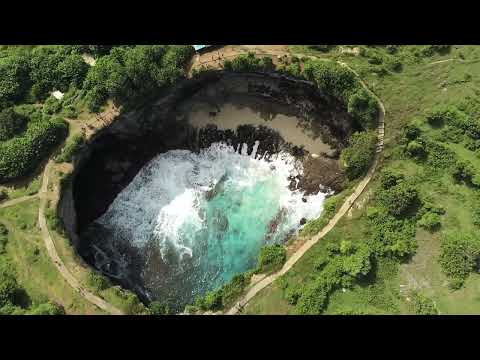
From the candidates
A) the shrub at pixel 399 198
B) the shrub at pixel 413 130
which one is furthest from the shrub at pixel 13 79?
the shrub at pixel 413 130

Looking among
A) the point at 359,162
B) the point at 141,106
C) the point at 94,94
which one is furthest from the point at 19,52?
the point at 359,162

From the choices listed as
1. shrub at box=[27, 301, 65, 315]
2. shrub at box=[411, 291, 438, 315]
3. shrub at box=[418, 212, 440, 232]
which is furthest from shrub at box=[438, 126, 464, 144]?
shrub at box=[27, 301, 65, 315]

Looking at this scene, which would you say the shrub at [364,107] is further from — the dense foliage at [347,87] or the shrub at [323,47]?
the shrub at [323,47]

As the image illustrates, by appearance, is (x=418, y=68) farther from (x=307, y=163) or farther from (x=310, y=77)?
(x=307, y=163)

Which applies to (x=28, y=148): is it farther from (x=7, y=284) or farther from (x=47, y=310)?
(x=47, y=310)

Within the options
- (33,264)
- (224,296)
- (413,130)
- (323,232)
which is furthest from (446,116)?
(33,264)
